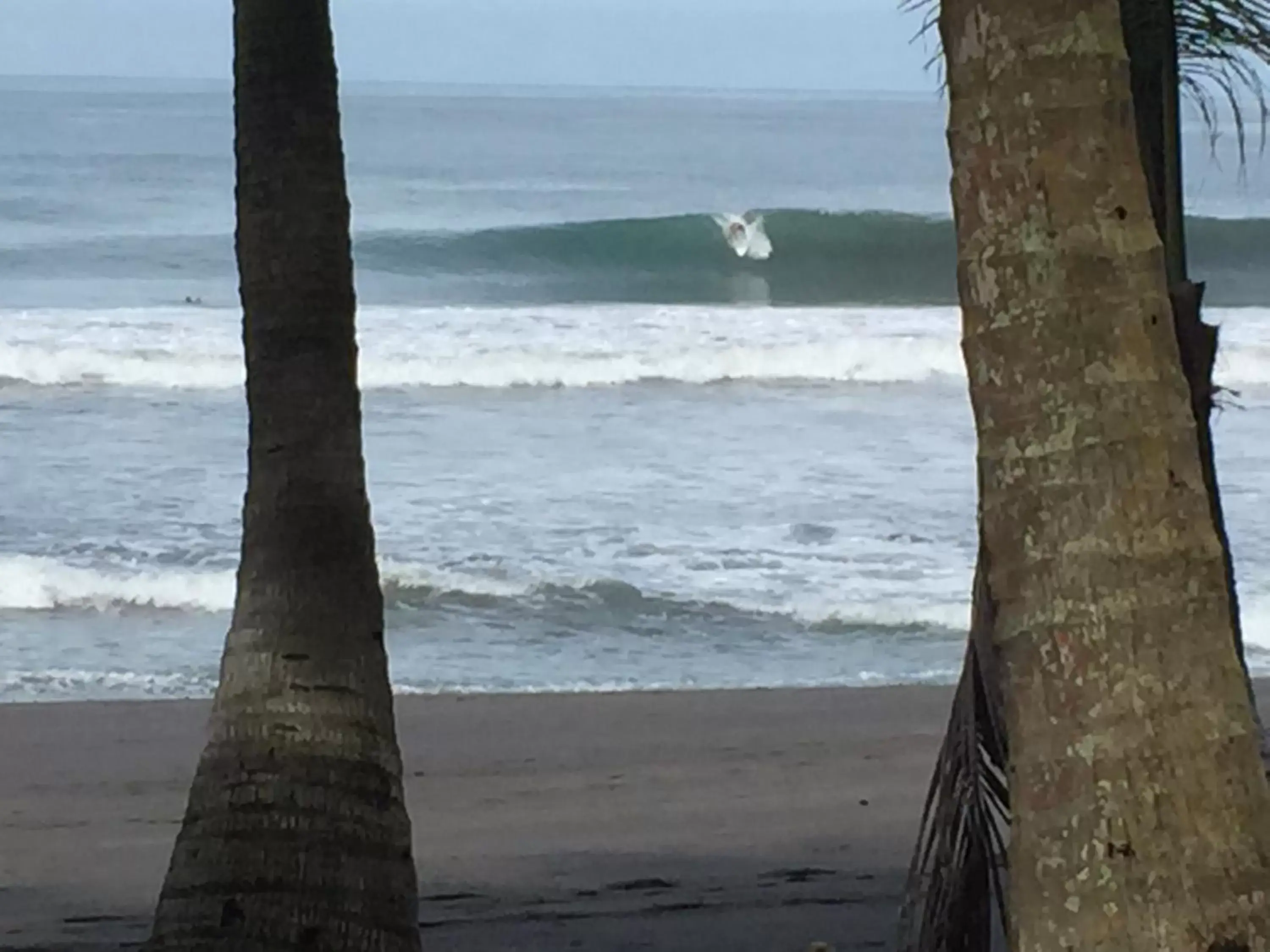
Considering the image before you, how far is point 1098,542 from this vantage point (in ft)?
5.16

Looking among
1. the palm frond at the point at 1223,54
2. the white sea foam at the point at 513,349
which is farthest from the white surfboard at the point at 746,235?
the palm frond at the point at 1223,54

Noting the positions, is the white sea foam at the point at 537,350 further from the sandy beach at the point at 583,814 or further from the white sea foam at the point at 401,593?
the sandy beach at the point at 583,814

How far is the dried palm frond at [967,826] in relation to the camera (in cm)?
258

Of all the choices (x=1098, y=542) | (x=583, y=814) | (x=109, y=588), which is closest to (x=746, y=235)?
(x=109, y=588)

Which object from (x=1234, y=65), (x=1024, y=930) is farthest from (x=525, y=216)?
(x=1024, y=930)

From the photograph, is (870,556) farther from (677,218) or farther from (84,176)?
(84,176)

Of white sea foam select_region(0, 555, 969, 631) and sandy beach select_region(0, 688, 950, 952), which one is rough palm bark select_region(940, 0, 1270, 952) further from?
white sea foam select_region(0, 555, 969, 631)

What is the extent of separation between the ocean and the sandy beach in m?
0.76

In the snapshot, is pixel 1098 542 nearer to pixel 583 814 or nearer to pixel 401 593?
pixel 583 814

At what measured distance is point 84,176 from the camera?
30359mm

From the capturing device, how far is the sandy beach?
435cm

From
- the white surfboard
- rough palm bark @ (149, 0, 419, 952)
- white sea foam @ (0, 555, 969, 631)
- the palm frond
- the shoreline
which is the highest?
the white surfboard

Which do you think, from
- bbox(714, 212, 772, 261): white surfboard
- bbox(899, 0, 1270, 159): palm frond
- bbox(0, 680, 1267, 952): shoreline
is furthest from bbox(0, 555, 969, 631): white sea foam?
bbox(714, 212, 772, 261): white surfboard

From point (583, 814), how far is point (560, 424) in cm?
835
